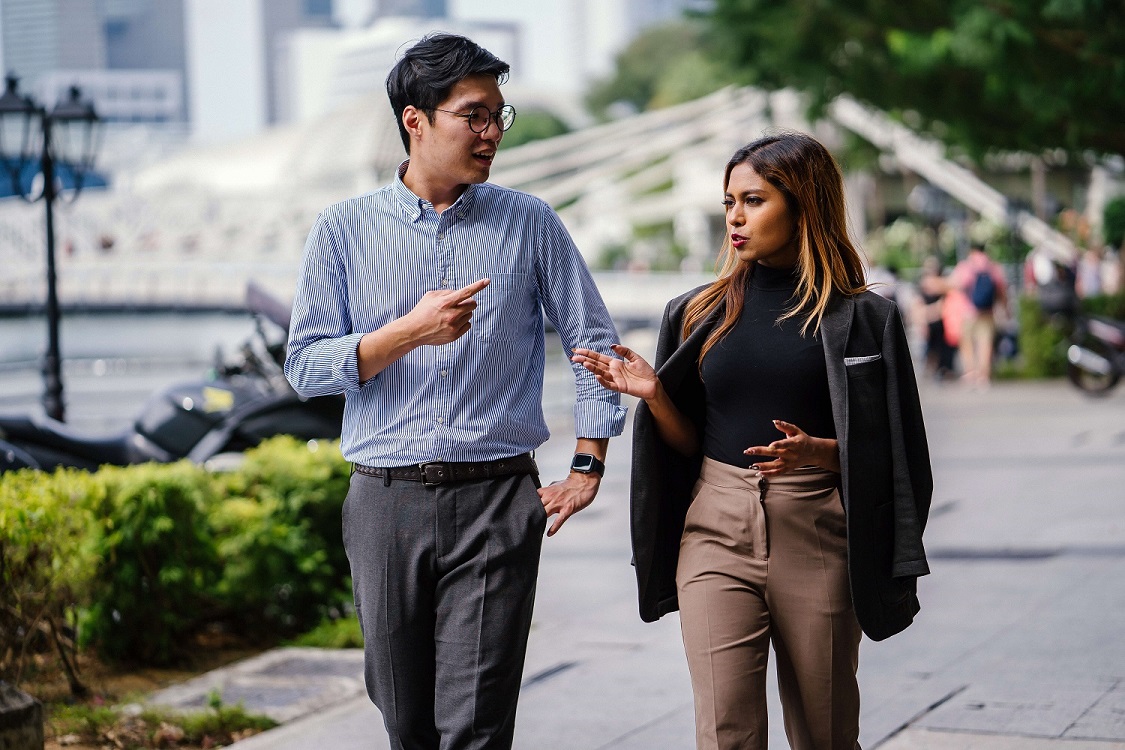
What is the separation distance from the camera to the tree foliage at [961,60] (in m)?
10.8

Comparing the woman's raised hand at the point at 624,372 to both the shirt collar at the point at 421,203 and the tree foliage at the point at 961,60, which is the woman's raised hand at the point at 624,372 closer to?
the shirt collar at the point at 421,203

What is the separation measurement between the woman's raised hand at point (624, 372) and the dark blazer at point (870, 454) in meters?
0.11

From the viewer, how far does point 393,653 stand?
2.92 metres

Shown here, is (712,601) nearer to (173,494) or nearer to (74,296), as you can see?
(173,494)

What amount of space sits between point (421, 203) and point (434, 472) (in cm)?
55

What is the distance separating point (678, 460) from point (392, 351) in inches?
27.3

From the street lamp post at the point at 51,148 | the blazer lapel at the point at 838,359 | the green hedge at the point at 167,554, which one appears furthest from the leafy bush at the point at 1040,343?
the blazer lapel at the point at 838,359

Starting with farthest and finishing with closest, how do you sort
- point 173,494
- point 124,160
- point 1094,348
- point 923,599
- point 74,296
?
1. point 124,160
2. point 74,296
3. point 1094,348
4. point 923,599
5. point 173,494

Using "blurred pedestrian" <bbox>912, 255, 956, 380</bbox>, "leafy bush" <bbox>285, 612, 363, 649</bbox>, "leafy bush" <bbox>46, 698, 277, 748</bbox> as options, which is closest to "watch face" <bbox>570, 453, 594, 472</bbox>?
"leafy bush" <bbox>46, 698, 277, 748</bbox>

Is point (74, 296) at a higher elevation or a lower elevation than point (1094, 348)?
lower

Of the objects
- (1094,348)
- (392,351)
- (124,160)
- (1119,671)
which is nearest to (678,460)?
(392,351)

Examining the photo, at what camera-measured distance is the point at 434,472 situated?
2.89 meters

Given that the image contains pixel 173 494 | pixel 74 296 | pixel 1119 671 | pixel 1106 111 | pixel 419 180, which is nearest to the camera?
pixel 419 180

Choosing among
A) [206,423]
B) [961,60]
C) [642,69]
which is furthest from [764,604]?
[642,69]
